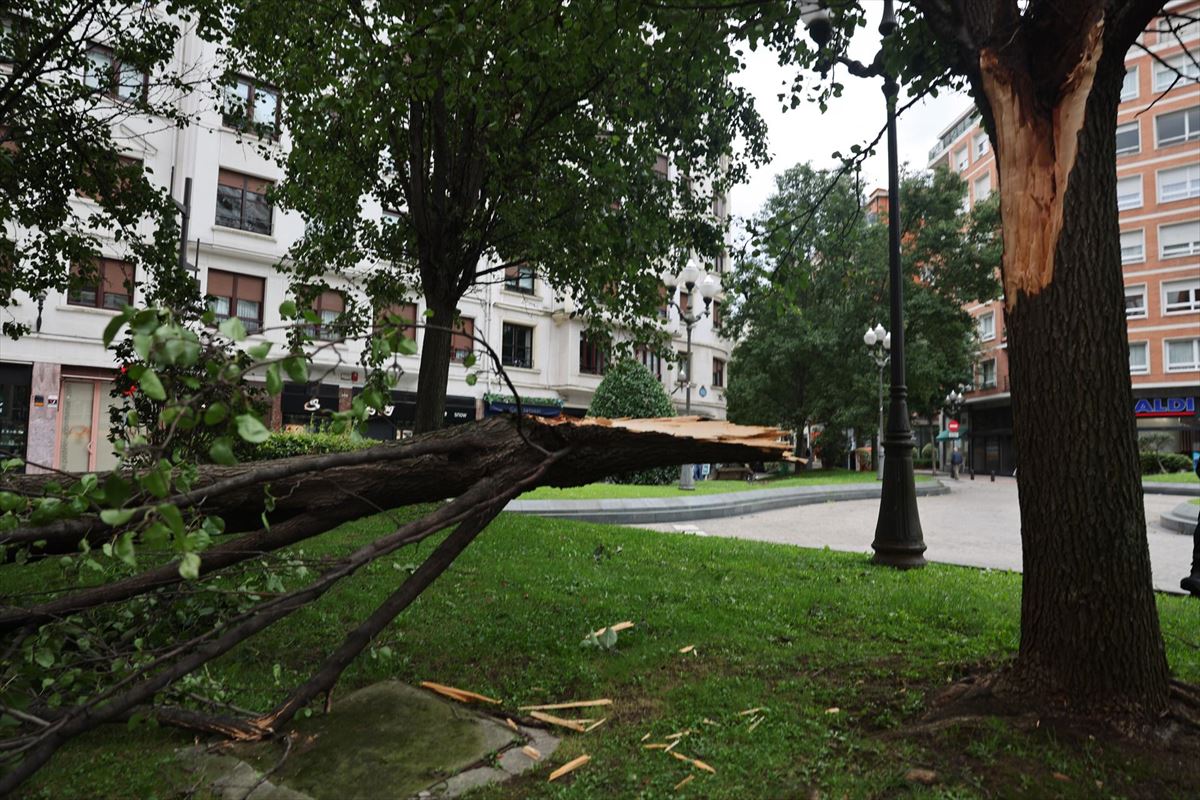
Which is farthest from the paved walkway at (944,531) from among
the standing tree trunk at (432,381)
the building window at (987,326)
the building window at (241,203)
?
the building window at (987,326)

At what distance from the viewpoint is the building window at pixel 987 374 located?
153 feet

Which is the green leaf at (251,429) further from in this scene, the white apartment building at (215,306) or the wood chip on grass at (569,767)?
the white apartment building at (215,306)

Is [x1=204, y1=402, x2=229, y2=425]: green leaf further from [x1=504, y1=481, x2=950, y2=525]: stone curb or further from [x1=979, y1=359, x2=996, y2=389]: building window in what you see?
[x1=979, y1=359, x2=996, y2=389]: building window

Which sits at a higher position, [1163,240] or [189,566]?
[1163,240]

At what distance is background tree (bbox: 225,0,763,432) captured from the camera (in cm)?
609

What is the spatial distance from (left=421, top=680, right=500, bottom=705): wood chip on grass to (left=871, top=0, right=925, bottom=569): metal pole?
5.01 m

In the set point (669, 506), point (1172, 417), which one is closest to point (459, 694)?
point (669, 506)

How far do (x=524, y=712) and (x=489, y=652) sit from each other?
88cm

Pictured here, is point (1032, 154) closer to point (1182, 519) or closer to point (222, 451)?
point (222, 451)

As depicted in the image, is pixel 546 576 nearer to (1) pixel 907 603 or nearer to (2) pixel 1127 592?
(1) pixel 907 603

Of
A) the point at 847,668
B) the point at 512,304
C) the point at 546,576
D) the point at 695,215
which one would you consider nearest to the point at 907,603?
the point at 847,668

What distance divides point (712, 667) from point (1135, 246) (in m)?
44.0

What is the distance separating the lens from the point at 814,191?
102 feet

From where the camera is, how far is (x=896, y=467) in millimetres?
7328
